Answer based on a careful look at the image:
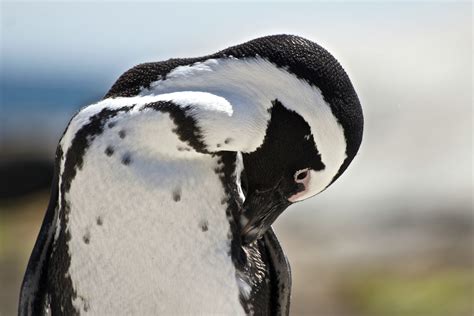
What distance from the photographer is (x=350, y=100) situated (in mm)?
1558

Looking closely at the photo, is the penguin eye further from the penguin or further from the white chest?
the white chest

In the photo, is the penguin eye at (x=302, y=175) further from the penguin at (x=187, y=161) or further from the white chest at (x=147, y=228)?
the white chest at (x=147, y=228)

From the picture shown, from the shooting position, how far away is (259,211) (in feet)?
5.39

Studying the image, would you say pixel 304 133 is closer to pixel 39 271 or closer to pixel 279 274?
pixel 279 274

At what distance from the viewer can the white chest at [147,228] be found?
1.53 m

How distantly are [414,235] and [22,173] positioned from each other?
3.40 meters

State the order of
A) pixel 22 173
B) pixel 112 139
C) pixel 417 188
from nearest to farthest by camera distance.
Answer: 1. pixel 112 139
2. pixel 417 188
3. pixel 22 173

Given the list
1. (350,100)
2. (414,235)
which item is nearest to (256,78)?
(350,100)

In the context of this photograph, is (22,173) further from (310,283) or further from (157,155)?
(157,155)

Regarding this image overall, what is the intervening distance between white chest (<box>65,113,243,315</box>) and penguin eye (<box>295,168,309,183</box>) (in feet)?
0.45

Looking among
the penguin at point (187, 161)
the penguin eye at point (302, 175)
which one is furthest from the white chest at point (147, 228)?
the penguin eye at point (302, 175)

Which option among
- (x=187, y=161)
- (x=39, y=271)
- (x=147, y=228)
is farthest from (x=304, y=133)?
(x=39, y=271)

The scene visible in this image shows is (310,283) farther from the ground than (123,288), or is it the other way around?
(123,288)

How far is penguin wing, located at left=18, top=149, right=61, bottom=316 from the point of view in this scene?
1.68 m
